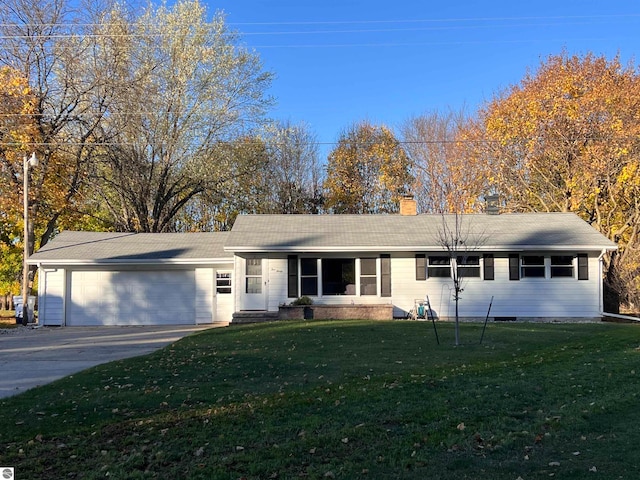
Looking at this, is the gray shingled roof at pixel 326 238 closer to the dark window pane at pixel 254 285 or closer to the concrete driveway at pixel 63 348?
the dark window pane at pixel 254 285

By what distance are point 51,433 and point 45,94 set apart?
74.3 feet

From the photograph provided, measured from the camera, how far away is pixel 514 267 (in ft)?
64.1

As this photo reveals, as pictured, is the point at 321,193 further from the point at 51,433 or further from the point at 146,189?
the point at 51,433

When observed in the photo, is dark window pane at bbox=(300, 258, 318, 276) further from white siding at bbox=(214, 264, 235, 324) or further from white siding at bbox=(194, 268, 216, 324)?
white siding at bbox=(194, 268, 216, 324)

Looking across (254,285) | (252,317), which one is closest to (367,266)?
(254,285)

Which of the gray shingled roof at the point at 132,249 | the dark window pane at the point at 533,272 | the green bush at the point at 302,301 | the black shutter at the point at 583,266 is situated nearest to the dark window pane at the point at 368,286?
the green bush at the point at 302,301

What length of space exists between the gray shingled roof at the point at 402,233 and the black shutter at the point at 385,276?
667 millimetres

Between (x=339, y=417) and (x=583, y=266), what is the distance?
52.8ft

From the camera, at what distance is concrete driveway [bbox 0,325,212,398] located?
31.1 feet

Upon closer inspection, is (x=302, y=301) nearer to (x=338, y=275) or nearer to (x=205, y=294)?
(x=338, y=275)

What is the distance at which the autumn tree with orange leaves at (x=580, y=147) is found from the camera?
24109 mm

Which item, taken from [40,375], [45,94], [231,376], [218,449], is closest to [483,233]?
[231,376]

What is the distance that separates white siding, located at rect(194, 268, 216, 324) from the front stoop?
1670 mm

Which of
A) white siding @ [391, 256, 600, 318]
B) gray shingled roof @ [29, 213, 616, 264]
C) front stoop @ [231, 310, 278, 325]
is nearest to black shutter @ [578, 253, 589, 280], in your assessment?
white siding @ [391, 256, 600, 318]
